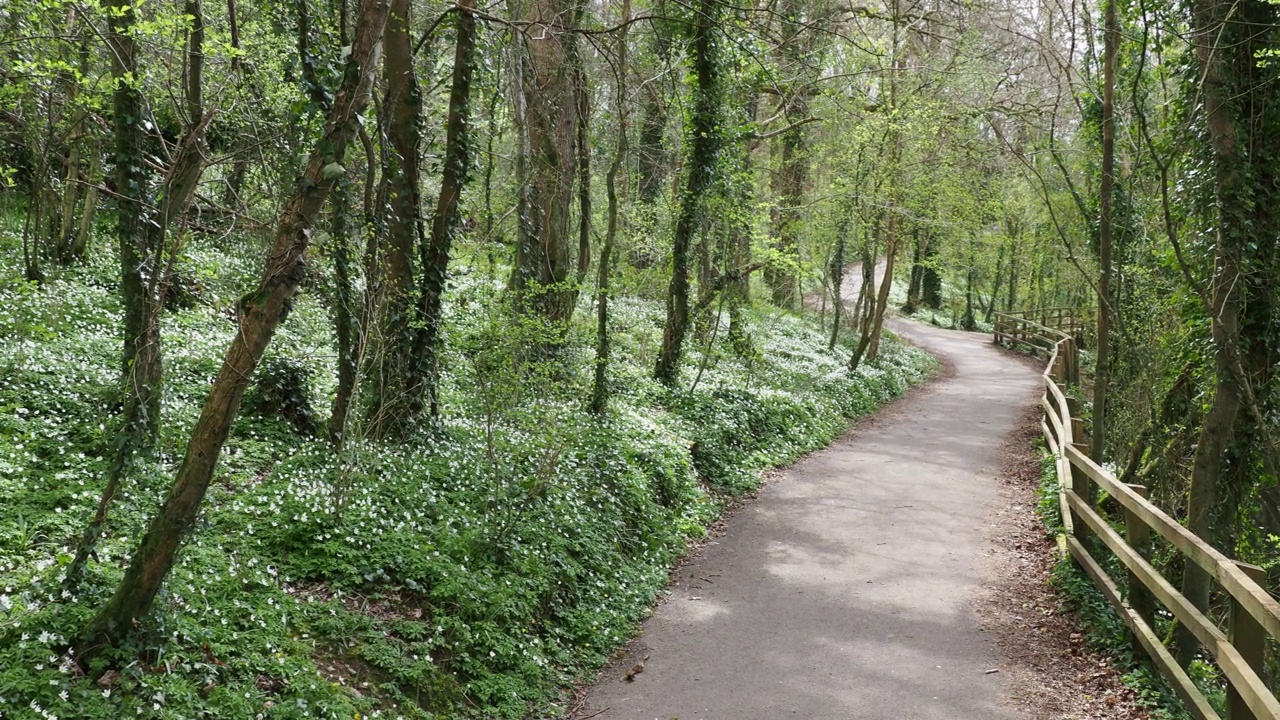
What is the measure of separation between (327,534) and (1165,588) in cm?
590

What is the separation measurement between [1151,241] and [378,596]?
1262 centimetres

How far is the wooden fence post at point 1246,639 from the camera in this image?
4.49m

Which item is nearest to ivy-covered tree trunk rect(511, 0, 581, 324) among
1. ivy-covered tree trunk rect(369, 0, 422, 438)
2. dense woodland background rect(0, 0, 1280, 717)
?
dense woodland background rect(0, 0, 1280, 717)

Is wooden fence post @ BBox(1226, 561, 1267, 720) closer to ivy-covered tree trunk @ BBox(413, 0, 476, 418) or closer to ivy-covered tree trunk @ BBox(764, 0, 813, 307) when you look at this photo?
ivy-covered tree trunk @ BBox(413, 0, 476, 418)

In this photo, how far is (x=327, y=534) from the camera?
6.13 meters

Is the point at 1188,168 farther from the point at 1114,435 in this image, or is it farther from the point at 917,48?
the point at 917,48

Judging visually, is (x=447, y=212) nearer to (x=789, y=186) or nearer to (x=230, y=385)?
(x=230, y=385)

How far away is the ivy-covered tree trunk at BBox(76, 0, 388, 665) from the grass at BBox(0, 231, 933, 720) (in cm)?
19

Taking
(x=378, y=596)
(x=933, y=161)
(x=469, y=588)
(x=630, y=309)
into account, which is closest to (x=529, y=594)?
(x=469, y=588)

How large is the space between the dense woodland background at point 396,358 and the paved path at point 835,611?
1.95ft

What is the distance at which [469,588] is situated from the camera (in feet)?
20.8

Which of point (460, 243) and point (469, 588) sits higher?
point (460, 243)

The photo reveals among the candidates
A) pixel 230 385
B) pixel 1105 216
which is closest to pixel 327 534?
pixel 230 385

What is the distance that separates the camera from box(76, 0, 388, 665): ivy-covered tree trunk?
4230 millimetres
